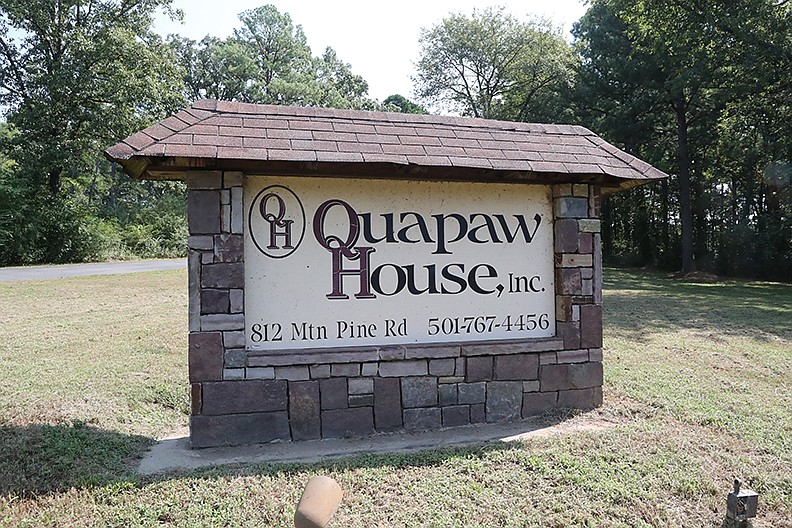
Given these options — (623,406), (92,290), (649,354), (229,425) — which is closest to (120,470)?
(229,425)

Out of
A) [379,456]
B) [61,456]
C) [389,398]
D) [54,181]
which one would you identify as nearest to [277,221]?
[389,398]

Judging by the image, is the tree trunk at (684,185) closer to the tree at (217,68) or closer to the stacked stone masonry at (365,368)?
the stacked stone masonry at (365,368)

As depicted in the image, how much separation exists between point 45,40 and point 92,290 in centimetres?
1400

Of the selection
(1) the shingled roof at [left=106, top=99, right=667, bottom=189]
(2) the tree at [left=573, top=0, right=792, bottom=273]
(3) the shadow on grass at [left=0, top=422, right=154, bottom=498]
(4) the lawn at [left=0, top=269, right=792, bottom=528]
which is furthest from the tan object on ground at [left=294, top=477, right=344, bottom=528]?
(2) the tree at [left=573, top=0, right=792, bottom=273]

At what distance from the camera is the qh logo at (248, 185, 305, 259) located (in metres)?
4.40

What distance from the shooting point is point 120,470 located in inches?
150

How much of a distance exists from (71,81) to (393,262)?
2026 centimetres

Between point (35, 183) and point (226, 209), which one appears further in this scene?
point (35, 183)

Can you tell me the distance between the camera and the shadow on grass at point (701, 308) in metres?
9.50

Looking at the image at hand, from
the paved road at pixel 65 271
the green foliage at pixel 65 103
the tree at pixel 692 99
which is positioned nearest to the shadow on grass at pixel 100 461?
the paved road at pixel 65 271

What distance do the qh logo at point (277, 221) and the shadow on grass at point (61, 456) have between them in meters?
1.71

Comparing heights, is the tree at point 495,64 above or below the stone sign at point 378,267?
above

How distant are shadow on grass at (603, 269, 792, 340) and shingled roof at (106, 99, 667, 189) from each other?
4.76m

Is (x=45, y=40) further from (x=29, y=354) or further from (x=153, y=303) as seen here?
(x=29, y=354)
